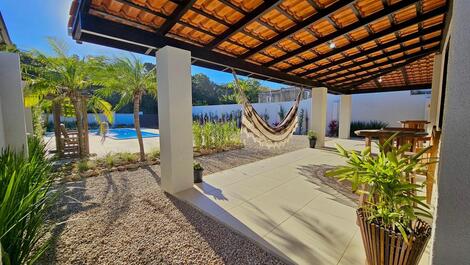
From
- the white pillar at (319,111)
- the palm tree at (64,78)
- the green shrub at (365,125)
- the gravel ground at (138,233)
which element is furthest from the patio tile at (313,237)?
the green shrub at (365,125)

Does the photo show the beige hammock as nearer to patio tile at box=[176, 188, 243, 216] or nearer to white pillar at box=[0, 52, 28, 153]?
patio tile at box=[176, 188, 243, 216]

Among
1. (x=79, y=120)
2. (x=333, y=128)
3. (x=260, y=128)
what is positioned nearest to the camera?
(x=260, y=128)

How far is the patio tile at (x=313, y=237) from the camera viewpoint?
5.33 feet

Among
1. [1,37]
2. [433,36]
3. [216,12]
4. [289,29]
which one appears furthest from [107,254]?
[433,36]

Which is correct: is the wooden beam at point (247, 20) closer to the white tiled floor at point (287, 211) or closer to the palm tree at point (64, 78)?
the white tiled floor at point (287, 211)

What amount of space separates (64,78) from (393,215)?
6.42 m

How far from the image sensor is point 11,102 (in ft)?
9.80

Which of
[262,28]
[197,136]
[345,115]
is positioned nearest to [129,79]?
[197,136]

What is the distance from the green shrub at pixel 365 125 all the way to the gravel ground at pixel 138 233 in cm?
991

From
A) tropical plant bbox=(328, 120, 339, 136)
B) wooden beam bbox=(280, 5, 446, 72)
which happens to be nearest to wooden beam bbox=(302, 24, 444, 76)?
wooden beam bbox=(280, 5, 446, 72)

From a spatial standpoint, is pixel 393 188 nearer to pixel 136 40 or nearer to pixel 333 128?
pixel 136 40

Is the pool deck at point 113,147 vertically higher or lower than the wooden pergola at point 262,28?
lower

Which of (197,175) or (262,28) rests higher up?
(262,28)

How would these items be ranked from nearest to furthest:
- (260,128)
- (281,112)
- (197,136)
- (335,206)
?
(335,206)
(260,128)
(197,136)
(281,112)
